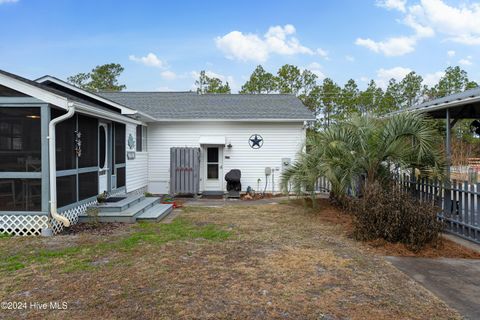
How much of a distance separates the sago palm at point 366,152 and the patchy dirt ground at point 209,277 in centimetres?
169

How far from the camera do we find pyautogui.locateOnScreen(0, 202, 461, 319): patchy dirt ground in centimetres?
325

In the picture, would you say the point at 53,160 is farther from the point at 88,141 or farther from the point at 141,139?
the point at 141,139

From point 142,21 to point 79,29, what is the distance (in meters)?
3.42

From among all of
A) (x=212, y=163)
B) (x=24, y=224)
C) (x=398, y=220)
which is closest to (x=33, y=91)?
(x=24, y=224)

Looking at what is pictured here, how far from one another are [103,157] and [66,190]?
2.22 m

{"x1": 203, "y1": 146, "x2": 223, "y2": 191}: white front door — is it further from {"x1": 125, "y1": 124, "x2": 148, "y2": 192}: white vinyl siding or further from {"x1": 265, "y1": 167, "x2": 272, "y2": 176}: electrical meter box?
{"x1": 125, "y1": 124, "x2": 148, "y2": 192}: white vinyl siding

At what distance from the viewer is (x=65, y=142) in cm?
677

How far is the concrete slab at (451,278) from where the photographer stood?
136 inches

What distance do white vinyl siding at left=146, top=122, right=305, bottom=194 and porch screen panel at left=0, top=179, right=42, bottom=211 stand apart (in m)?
6.62

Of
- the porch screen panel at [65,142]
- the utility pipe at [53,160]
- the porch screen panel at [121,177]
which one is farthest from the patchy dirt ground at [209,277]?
the porch screen panel at [121,177]

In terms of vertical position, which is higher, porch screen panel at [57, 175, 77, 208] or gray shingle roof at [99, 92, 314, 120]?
gray shingle roof at [99, 92, 314, 120]

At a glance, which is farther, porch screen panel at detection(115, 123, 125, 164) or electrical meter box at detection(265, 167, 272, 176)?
electrical meter box at detection(265, 167, 272, 176)

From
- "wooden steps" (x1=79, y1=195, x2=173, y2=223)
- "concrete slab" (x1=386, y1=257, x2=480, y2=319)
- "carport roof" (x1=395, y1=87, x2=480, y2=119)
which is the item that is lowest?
"concrete slab" (x1=386, y1=257, x2=480, y2=319)

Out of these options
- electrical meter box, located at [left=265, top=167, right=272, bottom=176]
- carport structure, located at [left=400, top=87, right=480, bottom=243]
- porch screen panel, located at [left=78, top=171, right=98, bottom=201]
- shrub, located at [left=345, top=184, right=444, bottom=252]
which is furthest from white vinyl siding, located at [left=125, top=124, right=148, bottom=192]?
carport structure, located at [left=400, top=87, right=480, bottom=243]
